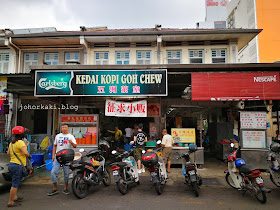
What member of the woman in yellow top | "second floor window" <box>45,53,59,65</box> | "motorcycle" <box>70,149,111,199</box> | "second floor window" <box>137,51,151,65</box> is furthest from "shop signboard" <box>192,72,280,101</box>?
"second floor window" <box>45,53,59,65</box>

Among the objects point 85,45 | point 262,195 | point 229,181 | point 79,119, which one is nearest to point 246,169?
point 262,195

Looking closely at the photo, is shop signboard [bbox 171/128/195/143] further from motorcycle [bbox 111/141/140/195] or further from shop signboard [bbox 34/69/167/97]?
motorcycle [bbox 111/141/140/195]

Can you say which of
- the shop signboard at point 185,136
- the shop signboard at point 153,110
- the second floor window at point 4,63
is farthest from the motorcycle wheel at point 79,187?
the second floor window at point 4,63

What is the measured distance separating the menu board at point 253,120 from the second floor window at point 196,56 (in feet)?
18.0

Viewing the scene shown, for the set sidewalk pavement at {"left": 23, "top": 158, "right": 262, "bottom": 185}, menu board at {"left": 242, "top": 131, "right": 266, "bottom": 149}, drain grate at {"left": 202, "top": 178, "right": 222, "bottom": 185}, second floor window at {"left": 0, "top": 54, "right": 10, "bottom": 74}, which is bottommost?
sidewalk pavement at {"left": 23, "top": 158, "right": 262, "bottom": 185}

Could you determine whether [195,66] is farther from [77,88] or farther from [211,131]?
[211,131]

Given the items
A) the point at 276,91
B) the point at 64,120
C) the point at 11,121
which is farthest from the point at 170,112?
the point at 11,121

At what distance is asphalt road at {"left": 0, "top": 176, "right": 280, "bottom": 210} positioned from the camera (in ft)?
15.1

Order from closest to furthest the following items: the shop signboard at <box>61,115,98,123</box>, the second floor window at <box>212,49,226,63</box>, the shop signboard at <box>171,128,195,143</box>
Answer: the shop signboard at <box>171,128,195,143</box>, the shop signboard at <box>61,115,98,123</box>, the second floor window at <box>212,49,226,63</box>

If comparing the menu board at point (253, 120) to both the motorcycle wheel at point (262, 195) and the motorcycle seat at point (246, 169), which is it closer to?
the motorcycle seat at point (246, 169)

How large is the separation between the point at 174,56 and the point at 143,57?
2.06 meters

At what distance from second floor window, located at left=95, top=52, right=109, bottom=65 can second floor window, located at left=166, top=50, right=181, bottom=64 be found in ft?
13.5

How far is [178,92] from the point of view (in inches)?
457

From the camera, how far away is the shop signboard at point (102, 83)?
8.20 m
